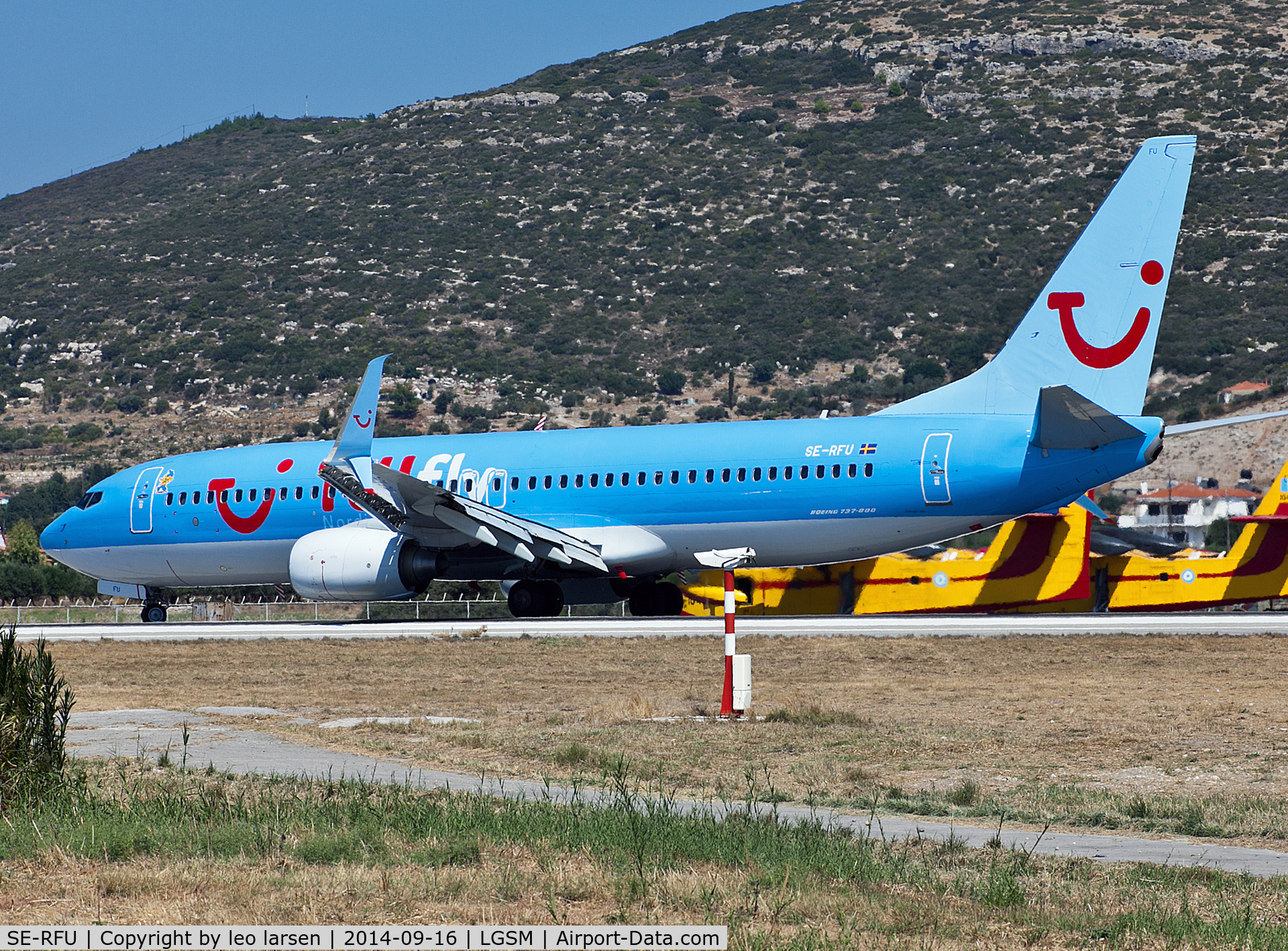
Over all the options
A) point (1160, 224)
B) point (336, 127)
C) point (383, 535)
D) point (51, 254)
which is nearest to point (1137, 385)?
point (1160, 224)

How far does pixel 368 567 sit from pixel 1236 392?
Result: 2299 inches

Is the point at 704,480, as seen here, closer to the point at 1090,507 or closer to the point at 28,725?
the point at 1090,507

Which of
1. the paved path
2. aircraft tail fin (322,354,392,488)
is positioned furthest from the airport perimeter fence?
the paved path

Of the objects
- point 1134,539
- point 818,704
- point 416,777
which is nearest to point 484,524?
point 818,704

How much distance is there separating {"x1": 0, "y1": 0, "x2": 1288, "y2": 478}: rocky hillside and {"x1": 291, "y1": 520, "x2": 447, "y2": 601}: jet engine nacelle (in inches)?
2194

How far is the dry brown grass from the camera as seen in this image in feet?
40.0

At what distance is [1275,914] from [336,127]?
166030 millimetres

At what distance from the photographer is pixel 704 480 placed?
30.4 meters

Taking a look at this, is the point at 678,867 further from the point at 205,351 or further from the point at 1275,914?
the point at 205,351

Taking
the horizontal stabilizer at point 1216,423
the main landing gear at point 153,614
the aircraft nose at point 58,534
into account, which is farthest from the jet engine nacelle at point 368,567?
the horizontal stabilizer at point 1216,423

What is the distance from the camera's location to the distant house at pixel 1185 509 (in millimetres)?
72000

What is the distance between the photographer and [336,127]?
16462 cm

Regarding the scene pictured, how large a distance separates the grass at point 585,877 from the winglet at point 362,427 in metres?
20.2

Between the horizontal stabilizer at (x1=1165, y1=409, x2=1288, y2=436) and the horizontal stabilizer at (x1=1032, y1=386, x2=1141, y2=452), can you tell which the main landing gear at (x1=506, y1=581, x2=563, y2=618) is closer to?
the horizontal stabilizer at (x1=1032, y1=386, x2=1141, y2=452)
